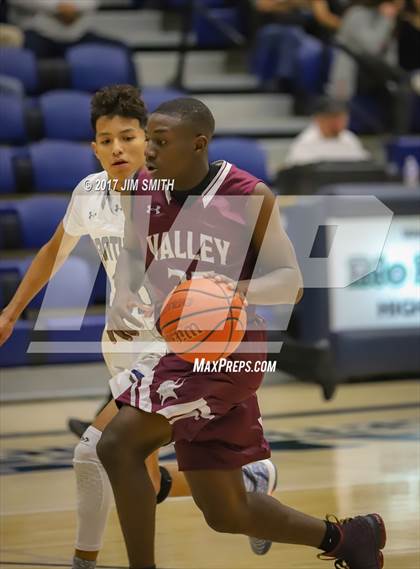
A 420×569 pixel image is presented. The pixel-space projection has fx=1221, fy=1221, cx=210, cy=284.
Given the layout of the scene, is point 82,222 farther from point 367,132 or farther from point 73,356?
point 367,132

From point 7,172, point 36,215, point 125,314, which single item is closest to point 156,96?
point 7,172

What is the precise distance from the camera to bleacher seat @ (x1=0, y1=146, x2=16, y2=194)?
9062 mm

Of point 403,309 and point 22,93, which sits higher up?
point 22,93

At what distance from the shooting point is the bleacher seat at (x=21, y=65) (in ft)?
33.7

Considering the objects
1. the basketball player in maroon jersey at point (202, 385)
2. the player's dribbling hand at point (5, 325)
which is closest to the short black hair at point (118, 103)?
the basketball player in maroon jersey at point (202, 385)

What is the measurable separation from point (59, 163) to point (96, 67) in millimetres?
1652

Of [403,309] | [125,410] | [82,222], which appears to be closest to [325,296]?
[403,309]

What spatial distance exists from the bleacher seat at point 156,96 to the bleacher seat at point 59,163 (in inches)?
29.4

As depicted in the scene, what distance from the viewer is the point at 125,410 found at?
12.5 ft

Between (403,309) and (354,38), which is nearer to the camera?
(403,309)

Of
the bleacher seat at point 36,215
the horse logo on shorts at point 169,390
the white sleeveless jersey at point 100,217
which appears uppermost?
the white sleeveless jersey at point 100,217

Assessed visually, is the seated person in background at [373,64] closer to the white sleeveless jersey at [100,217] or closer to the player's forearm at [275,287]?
the white sleeveless jersey at [100,217]

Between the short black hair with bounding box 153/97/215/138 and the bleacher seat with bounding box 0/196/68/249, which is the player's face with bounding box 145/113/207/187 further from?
the bleacher seat with bounding box 0/196/68/249

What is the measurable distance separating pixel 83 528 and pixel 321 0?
9234mm
